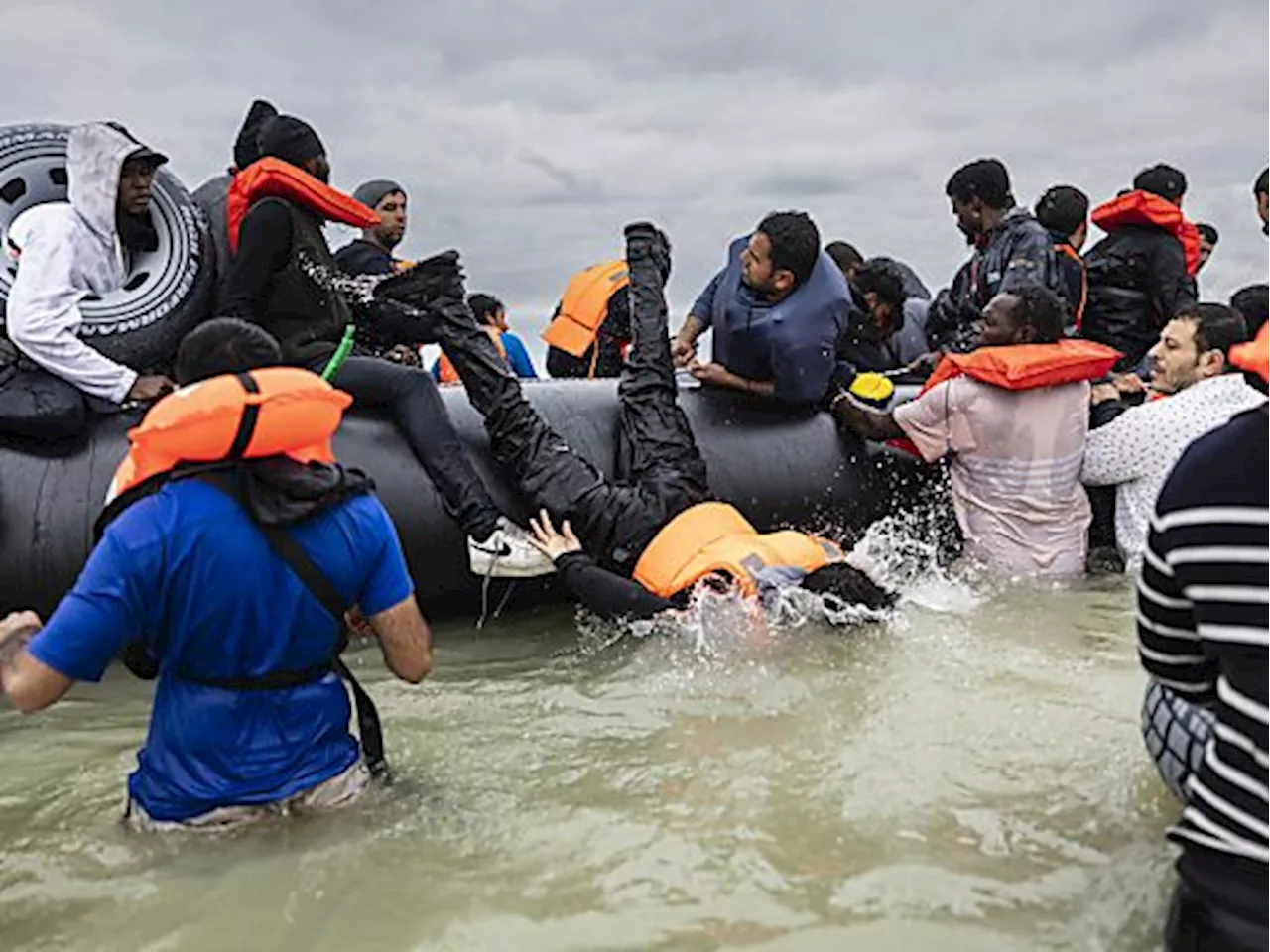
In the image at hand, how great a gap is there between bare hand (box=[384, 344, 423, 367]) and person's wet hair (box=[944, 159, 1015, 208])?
2.90 metres

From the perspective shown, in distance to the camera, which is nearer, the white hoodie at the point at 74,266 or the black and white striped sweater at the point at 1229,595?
the black and white striped sweater at the point at 1229,595

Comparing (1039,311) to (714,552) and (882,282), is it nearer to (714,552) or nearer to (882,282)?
(882,282)

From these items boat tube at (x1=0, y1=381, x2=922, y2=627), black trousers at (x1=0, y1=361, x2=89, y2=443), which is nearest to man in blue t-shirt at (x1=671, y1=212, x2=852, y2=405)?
boat tube at (x1=0, y1=381, x2=922, y2=627)

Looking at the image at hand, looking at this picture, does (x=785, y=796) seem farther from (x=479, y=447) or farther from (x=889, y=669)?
(x=479, y=447)

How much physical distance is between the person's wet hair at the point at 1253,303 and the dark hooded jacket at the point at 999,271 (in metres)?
1.03

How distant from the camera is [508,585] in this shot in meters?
5.21

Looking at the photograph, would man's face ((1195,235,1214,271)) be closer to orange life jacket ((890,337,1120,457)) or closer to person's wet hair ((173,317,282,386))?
orange life jacket ((890,337,1120,457))

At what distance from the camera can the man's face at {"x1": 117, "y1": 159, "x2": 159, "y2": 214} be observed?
469cm

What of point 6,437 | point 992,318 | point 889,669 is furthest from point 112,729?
point 992,318

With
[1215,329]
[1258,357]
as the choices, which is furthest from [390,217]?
[1258,357]

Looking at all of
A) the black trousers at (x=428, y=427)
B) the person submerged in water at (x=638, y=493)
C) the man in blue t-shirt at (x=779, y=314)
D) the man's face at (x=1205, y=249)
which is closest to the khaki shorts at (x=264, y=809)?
the person submerged in water at (x=638, y=493)

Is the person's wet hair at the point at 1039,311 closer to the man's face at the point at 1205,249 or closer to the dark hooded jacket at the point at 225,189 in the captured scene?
the dark hooded jacket at the point at 225,189

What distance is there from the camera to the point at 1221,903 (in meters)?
2.04

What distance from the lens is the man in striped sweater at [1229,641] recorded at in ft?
6.46
